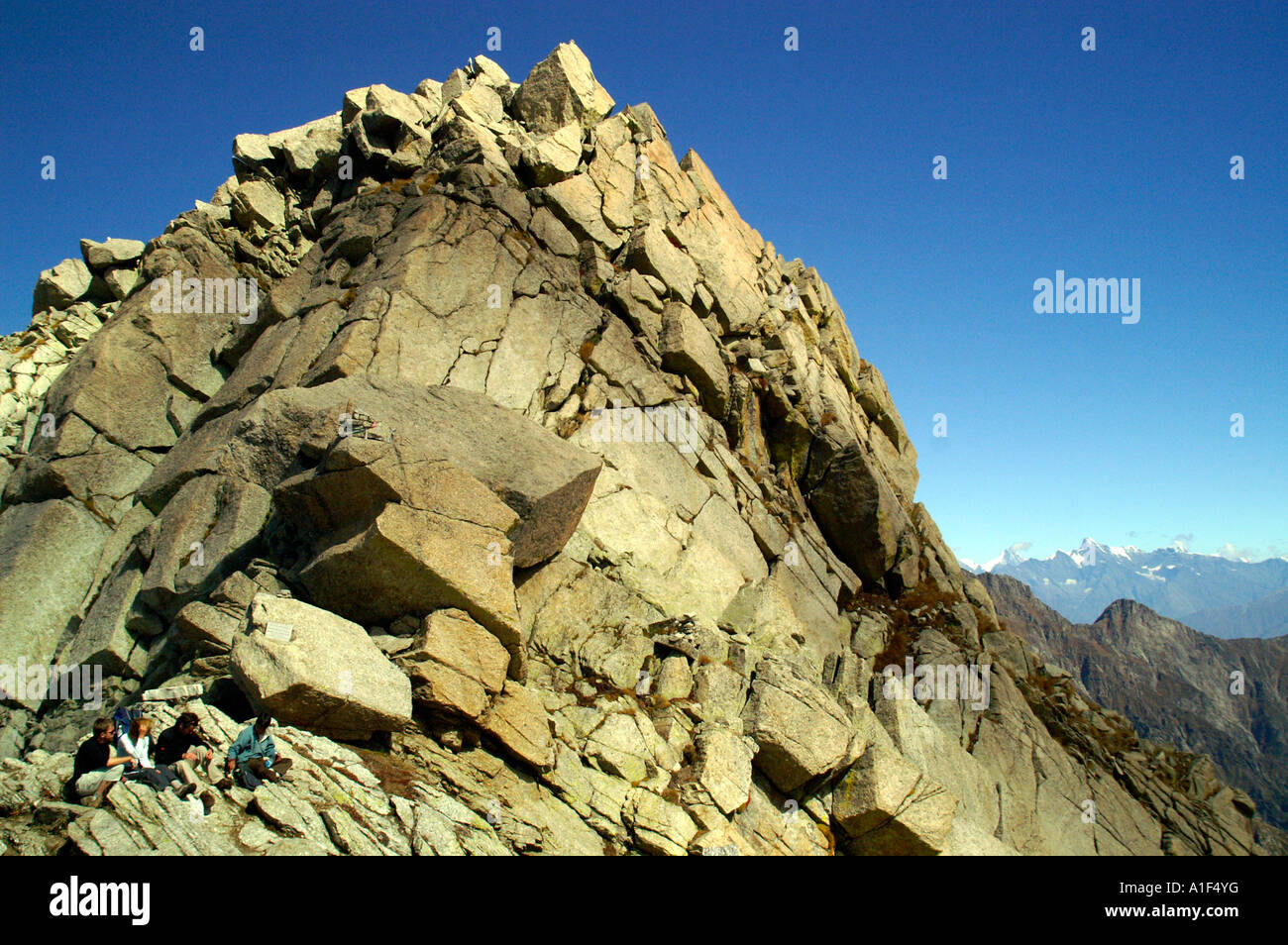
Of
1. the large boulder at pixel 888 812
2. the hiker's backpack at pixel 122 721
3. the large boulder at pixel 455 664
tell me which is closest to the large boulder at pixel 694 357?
the large boulder at pixel 888 812

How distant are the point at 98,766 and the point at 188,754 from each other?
46.5 inches

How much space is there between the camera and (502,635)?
1480cm

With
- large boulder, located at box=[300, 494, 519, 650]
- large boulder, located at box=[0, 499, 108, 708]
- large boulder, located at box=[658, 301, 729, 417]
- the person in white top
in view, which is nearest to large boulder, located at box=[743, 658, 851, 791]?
large boulder, located at box=[300, 494, 519, 650]

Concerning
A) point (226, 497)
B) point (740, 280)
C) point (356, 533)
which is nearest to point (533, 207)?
point (740, 280)

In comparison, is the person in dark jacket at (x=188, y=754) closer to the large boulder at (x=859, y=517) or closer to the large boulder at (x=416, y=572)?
the large boulder at (x=416, y=572)

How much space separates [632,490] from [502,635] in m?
8.14

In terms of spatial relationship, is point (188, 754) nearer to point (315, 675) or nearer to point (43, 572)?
point (315, 675)

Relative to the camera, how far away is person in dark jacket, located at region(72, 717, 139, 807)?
32.0 feet

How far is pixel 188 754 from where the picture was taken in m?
10.6

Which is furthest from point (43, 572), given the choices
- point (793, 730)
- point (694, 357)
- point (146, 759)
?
point (694, 357)

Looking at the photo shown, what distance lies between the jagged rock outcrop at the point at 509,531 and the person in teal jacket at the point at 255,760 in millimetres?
417

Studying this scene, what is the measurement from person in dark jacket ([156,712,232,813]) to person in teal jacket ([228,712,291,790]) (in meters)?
0.23
